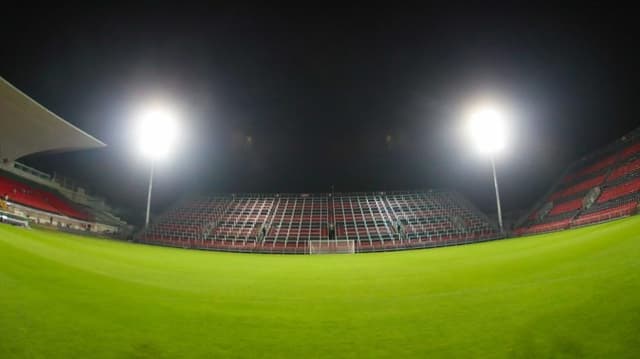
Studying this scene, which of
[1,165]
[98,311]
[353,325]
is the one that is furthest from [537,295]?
[1,165]

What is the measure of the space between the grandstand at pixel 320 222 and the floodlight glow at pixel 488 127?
27.2 feet

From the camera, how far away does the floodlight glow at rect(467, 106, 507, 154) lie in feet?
80.7

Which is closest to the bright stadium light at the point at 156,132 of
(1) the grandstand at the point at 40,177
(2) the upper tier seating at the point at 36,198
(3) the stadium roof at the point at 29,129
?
(1) the grandstand at the point at 40,177

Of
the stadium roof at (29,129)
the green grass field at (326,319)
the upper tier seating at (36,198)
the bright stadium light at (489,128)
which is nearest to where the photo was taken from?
the green grass field at (326,319)

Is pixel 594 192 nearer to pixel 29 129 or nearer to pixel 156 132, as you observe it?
pixel 156 132

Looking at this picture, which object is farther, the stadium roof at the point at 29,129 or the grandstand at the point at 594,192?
the grandstand at the point at 594,192

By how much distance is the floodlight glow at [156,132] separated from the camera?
81.6 feet

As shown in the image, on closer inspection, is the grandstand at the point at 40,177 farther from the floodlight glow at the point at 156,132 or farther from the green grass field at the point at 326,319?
the green grass field at the point at 326,319

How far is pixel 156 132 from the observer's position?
26.0 meters

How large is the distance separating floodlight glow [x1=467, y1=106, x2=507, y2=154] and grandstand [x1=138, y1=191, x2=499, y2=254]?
27.2 feet

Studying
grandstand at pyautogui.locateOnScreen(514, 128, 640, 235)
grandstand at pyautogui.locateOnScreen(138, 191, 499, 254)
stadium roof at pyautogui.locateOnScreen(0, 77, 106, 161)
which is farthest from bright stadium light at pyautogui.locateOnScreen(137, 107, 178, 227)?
grandstand at pyautogui.locateOnScreen(514, 128, 640, 235)

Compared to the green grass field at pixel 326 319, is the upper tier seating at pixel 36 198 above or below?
above

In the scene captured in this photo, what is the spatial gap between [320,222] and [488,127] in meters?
18.8

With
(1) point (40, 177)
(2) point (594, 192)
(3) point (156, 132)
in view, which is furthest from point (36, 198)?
(2) point (594, 192)
